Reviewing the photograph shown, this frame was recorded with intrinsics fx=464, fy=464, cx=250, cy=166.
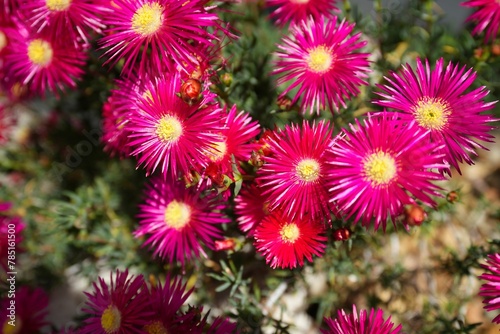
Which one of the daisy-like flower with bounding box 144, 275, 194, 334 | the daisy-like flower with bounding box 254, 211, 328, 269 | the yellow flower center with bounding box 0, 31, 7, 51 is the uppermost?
the yellow flower center with bounding box 0, 31, 7, 51

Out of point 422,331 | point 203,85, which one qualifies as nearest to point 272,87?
point 203,85

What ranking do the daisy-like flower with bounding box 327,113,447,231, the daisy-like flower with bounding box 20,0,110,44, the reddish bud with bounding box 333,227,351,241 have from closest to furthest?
the daisy-like flower with bounding box 327,113,447,231 → the reddish bud with bounding box 333,227,351,241 → the daisy-like flower with bounding box 20,0,110,44

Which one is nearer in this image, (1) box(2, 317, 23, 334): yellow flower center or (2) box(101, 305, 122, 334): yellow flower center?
(2) box(101, 305, 122, 334): yellow flower center

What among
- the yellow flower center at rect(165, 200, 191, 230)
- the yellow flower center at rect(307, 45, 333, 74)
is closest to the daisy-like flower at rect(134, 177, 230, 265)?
the yellow flower center at rect(165, 200, 191, 230)

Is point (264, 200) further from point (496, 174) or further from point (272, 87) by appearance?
point (496, 174)

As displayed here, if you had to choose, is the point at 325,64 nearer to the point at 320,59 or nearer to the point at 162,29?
the point at 320,59

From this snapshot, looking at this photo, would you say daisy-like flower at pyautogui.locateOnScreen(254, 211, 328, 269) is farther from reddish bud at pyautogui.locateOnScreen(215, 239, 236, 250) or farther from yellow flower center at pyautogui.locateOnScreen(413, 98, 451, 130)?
yellow flower center at pyautogui.locateOnScreen(413, 98, 451, 130)

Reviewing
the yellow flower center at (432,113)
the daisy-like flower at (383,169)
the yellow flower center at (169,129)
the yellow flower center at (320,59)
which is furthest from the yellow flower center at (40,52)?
the yellow flower center at (432,113)
